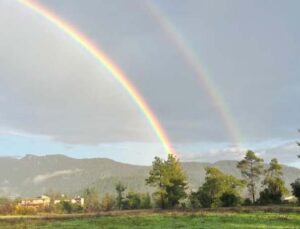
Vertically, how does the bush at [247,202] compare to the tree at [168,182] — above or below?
below

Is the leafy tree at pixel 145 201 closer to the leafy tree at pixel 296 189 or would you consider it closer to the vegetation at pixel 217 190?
the vegetation at pixel 217 190

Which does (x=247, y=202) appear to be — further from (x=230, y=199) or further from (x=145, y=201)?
(x=145, y=201)

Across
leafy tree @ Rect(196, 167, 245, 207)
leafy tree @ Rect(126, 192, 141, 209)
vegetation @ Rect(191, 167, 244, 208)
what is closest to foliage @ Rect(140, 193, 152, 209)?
leafy tree @ Rect(126, 192, 141, 209)

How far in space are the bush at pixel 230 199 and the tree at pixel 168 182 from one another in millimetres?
10124

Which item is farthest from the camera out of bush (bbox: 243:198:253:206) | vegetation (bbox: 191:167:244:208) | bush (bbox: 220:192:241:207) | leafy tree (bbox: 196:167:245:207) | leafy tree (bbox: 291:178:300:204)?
leafy tree (bbox: 196:167:245:207)

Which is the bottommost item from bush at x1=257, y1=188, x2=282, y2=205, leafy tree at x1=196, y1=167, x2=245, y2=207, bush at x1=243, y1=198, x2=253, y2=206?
bush at x1=243, y1=198, x2=253, y2=206

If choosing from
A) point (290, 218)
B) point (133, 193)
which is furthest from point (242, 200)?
point (290, 218)

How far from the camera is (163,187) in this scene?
9481 cm

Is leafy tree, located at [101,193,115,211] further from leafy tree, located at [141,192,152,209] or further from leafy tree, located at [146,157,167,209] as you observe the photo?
leafy tree, located at [146,157,167,209]

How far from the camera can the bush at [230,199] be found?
275 ft

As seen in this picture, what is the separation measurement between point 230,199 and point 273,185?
8.37 m

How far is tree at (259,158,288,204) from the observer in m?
80.8

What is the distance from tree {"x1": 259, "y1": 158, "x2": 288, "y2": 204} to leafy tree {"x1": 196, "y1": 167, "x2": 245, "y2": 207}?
5644 mm

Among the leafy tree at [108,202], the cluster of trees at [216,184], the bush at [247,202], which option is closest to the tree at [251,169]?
the cluster of trees at [216,184]
